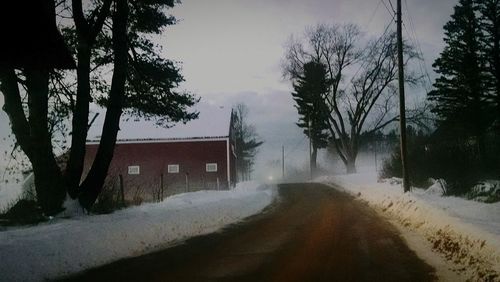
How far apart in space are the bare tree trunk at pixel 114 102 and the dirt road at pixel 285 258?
431 centimetres

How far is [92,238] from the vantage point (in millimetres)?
9836

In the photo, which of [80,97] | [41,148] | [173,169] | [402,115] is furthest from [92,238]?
[173,169]

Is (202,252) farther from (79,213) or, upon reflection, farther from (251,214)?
(251,214)

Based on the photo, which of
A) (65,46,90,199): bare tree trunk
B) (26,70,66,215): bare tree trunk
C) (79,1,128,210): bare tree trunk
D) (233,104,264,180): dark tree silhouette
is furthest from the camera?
(233,104,264,180): dark tree silhouette

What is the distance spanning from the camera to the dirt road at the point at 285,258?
7.68 metres

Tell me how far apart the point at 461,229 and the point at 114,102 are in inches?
418

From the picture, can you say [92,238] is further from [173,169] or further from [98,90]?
[173,169]

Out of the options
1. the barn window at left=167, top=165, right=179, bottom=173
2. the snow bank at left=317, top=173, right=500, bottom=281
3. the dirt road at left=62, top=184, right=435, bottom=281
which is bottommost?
the dirt road at left=62, top=184, right=435, bottom=281

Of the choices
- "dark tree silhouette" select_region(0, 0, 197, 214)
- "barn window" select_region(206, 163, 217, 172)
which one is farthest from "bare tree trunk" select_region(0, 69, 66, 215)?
"barn window" select_region(206, 163, 217, 172)

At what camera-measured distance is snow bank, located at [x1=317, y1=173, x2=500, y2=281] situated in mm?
7232

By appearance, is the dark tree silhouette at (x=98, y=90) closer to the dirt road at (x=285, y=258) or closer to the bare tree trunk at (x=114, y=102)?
the bare tree trunk at (x=114, y=102)

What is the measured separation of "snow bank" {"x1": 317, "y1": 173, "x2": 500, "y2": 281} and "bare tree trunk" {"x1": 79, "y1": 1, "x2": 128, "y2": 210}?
9333 mm

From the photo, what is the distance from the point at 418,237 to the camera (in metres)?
11.3

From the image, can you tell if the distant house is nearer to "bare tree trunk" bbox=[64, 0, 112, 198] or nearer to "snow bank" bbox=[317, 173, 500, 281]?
"snow bank" bbox=[317, 173, 500, 281]
